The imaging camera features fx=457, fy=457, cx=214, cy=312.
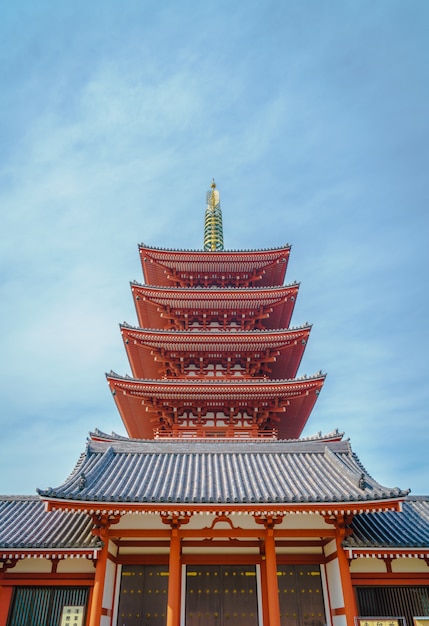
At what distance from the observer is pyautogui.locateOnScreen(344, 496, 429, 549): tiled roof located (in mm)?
11094

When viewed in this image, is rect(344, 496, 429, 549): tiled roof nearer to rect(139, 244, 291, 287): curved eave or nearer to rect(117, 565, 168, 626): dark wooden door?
rect(117, 565, 168, 626): dark wooden door

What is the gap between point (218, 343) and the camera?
1914 cm

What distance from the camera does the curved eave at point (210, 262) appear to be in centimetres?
2206

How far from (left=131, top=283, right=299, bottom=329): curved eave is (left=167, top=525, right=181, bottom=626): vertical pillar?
11338 millimetres

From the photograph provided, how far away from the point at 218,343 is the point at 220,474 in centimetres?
699

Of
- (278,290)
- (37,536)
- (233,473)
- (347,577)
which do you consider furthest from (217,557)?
(278,290)

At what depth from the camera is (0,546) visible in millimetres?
10797

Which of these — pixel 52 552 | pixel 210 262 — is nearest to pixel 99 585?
pixel 52 552

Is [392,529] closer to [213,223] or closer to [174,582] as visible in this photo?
[174,582]

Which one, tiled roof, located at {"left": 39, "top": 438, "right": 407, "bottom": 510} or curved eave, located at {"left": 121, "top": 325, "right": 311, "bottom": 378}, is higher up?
curved eave, located at {"left": 121, "top": 325, "right": 311, "bottom": 378}

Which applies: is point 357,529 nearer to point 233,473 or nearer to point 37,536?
point 233,473

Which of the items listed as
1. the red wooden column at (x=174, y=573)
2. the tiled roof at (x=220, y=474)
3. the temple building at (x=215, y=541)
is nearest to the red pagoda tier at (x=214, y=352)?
the tiled roof at (x=220, y=474)

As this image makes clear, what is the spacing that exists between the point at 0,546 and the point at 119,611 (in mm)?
3477

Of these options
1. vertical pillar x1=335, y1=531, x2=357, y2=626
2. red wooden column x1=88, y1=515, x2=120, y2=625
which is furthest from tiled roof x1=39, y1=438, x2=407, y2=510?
vertical pillar x1=335, y1=531, x2=357, y2=626
